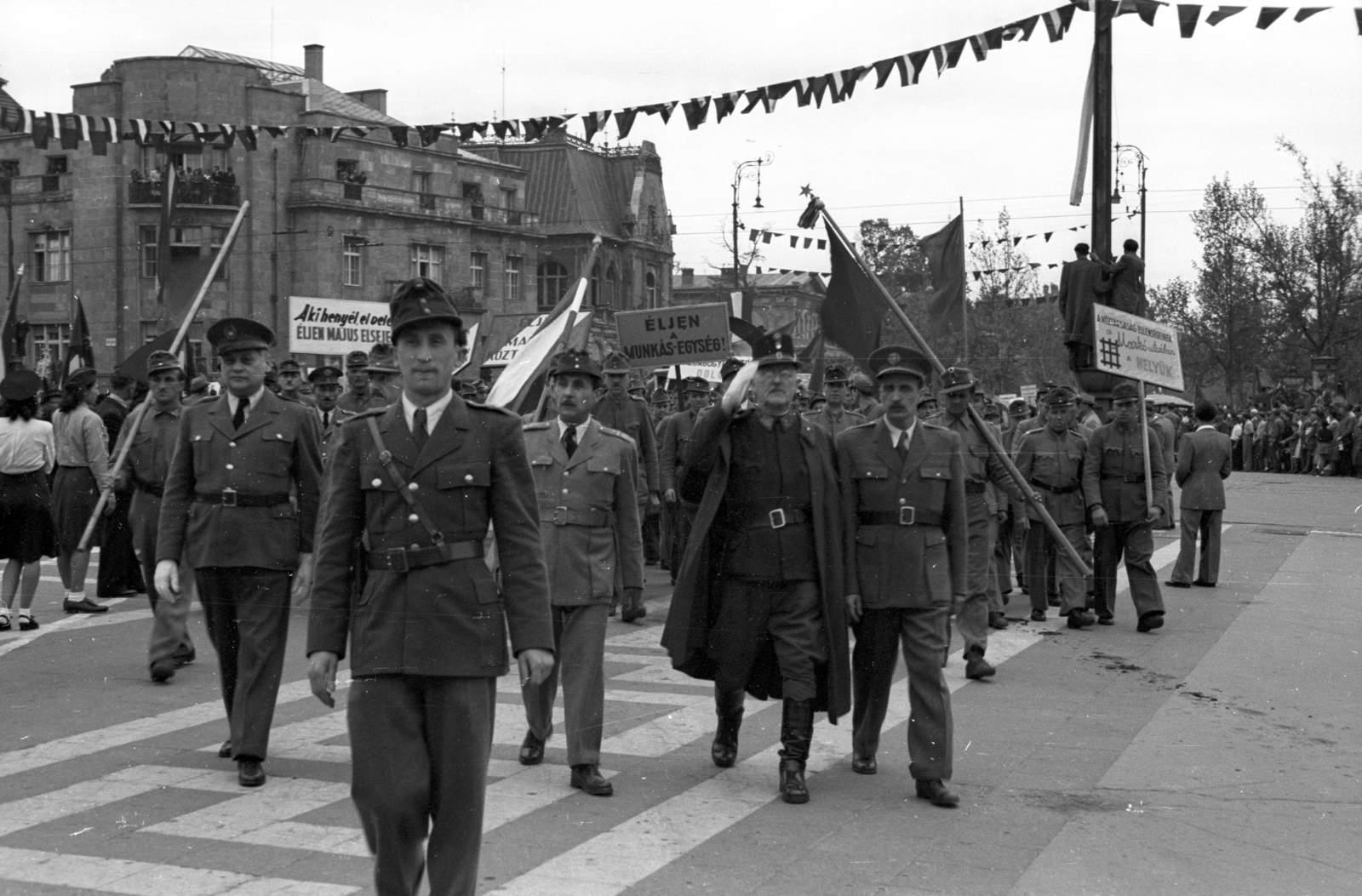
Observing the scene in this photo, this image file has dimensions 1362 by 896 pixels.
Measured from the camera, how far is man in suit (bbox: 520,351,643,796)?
706cm

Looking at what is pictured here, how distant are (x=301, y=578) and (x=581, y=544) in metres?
1.31

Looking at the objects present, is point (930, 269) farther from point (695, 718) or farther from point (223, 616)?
point (223, 616)

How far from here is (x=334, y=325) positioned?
24141mm

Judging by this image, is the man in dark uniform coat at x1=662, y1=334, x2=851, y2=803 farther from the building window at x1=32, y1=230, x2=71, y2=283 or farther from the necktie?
the building window at x1=32, y1=230, x2=71, y2=283

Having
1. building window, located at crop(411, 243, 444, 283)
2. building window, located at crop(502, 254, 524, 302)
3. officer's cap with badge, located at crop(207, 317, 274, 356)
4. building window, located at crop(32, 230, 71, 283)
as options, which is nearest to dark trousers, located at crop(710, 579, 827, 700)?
officer's cap with badge, located at crop(207, 317, 274, 356)

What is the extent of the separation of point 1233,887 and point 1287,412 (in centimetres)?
4264

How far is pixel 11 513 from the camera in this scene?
11.6 meters

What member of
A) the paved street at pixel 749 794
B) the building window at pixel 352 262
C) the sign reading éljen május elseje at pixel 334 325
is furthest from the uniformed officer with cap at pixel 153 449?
the building window at pixel 352 262

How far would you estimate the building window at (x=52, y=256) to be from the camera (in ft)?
172

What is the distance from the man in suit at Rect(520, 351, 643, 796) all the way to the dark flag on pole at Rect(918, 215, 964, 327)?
444 cm

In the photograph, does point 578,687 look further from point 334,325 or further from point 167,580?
point 334,325

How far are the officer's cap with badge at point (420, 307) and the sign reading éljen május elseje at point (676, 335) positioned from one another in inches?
462

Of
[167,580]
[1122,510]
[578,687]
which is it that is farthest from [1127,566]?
[167,580]

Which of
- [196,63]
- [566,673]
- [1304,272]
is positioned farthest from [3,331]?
[196,63]
